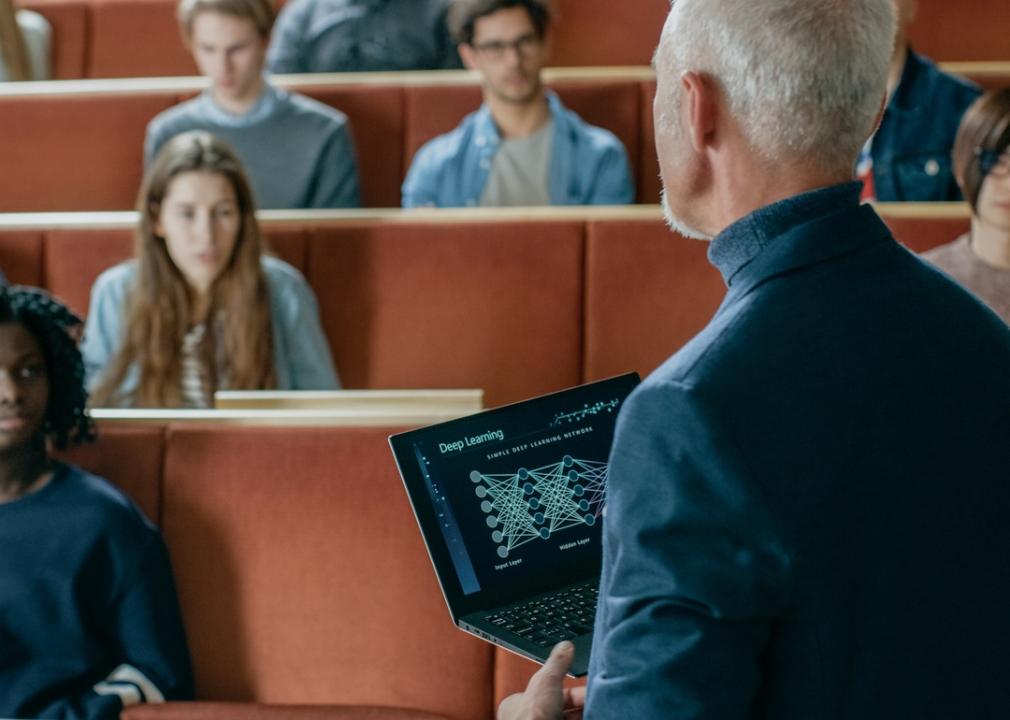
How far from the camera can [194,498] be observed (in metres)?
0.66

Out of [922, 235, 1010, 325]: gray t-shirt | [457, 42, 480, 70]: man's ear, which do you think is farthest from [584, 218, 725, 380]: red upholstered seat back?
[457, 42, 480, 70]: man's ear

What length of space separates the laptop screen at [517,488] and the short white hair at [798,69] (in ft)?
0.48

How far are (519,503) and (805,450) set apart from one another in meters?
0.16

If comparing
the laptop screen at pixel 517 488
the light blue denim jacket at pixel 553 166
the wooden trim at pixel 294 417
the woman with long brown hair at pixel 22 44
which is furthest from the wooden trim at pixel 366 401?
the woman with long brown hair at pixel 22 44

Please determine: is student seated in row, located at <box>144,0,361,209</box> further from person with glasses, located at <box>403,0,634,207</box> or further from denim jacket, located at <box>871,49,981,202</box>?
denim jacket, located at <box>871,49,981,202</box>

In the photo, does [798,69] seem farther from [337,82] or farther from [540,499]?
[337,82]

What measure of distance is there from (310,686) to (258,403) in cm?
16

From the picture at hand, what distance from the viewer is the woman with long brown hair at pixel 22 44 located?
1.39 metres

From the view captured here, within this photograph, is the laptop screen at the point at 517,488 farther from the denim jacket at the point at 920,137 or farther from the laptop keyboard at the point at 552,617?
the denim jacket at the point at 920,137

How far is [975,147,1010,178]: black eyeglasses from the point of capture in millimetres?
847

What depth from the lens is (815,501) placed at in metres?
0.28

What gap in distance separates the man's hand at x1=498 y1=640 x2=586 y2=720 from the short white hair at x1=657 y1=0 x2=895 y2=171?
149 mm

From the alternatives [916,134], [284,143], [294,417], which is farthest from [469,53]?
[294,417]

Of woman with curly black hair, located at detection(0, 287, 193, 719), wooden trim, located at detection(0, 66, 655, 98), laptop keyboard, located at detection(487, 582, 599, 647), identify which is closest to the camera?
laptop keyboard, located at detection(487, 582, 599, 647)
